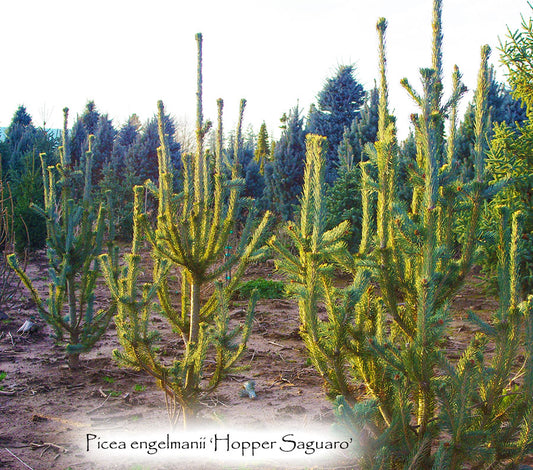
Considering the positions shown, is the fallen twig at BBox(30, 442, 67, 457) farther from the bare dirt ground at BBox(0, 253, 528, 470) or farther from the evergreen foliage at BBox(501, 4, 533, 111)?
Answer: the evergreen foliage at BBox(501, 4, 533, 111)

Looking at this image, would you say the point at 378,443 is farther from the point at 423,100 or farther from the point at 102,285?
the point at 102,285

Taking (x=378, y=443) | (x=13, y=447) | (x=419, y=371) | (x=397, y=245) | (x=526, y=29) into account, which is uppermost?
(x=526, y=29)

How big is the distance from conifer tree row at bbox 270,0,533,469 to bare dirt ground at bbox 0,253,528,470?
0.95 metres

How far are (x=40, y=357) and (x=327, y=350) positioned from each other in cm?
400

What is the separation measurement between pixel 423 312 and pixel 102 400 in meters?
3.06

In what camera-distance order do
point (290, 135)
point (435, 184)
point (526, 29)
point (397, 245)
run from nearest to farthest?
point (435, 184) → point (397, 245) → point (526, 29) → point (290, 135)

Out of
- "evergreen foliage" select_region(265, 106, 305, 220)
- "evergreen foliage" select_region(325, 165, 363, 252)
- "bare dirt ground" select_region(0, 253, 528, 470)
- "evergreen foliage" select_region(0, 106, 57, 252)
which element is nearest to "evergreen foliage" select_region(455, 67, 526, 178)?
"evergreen foliage" select_region(325, 165, 363, 252)

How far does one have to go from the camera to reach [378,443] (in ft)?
7.21

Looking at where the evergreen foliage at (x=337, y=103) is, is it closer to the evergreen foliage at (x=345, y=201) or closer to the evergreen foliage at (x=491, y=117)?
the evergreen foliage at (x=491, y=117)

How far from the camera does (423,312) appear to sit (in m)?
2.08

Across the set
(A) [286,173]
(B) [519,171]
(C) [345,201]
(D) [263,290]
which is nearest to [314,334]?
(B) [519,171]

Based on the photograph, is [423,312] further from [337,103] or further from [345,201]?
[337,103]

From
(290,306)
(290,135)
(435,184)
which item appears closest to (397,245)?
(435,184)

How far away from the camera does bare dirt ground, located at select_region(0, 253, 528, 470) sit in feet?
10.6
